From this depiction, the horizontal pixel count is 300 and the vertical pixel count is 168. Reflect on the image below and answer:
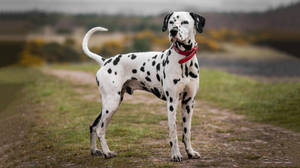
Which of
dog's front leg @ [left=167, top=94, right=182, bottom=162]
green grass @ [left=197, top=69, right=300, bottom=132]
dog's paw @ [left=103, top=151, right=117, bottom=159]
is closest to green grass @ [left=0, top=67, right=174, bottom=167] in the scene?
dog's paw @ [left=103, top=151, right=117, bottom=159]

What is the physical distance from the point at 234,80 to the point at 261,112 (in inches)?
298

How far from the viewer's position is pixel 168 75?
6.48 metres

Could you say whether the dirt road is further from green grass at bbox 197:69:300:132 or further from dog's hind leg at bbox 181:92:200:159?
green grass at bbox 197:69:300:132

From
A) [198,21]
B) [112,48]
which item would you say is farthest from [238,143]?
[112,48]

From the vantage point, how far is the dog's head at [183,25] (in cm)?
598

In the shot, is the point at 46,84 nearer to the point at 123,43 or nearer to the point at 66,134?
the point at 66,134

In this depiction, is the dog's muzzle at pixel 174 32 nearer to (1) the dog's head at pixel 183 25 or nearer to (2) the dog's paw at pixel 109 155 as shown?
(1) the dog's head at pixel 183 25

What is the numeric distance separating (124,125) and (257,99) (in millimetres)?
6286

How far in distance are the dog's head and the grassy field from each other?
220 cm

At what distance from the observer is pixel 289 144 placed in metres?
8.25

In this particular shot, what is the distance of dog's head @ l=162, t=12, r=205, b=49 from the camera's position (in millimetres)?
5984

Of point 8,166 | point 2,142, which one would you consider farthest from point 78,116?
point 8,166

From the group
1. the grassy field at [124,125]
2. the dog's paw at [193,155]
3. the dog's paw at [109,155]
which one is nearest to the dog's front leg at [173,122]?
the grassy field at [124,125]

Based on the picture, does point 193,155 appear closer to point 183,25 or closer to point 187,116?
point 187,116
